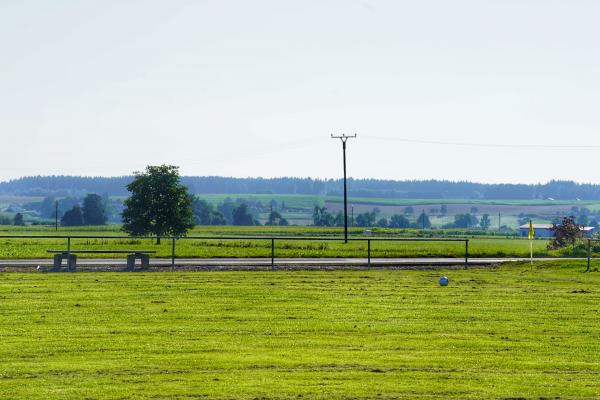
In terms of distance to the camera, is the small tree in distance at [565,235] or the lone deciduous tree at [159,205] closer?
the small tree in distance at [565,235]

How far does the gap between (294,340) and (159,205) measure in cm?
6525

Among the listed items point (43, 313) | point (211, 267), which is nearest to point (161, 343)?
point (43, 313)

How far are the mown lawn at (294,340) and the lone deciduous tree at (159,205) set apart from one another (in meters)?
50.4

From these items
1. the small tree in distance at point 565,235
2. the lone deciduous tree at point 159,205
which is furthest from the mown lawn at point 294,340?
the lone deciduous tree at point 159,205

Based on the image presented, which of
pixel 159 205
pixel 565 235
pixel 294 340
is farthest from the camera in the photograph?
pixel 159 205

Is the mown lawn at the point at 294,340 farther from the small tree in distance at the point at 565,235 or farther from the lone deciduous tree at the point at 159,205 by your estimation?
the lone deciduous tree at the point at 159,205

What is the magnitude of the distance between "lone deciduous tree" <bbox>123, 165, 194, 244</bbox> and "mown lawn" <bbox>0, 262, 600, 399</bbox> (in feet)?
165

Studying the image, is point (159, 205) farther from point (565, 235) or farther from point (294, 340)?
point (294, 340)

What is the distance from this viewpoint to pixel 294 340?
18.9 metres

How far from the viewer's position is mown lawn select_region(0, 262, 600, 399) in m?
14.3

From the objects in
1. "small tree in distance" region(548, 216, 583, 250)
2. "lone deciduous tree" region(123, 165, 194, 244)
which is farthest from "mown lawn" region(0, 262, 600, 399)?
"lone deciduous tree" region(123, 165, 194, 244)

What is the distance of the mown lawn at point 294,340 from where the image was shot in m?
14.3

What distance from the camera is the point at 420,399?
526 inches

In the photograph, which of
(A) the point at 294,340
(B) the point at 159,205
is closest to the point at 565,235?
(B) the point at 159,205
